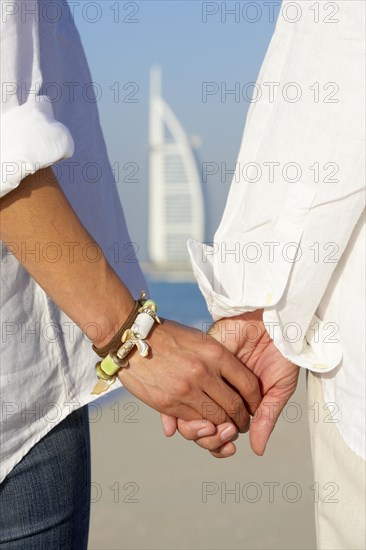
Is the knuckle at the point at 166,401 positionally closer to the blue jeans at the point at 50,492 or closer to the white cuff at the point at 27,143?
the blue jeans at the point at 50,492

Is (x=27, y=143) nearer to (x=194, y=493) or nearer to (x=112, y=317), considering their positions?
(x=112, y=317)

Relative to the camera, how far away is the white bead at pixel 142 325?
125cm

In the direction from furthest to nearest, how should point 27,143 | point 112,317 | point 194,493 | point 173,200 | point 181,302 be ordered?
point 173,200 < point 181,302 < point 194,493 < point 112,317 < point 27,143

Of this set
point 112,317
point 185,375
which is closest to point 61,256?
point 112,317

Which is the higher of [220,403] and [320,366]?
[320,366]

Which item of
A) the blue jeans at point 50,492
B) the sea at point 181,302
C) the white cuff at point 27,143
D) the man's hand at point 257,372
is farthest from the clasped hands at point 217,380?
the sea at point 181,302

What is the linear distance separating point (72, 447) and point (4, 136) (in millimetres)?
502

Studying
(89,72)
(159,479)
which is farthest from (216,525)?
(89,72)

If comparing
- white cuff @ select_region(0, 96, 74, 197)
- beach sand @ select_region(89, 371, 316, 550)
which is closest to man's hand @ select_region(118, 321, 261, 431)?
white cuff @ select_region(0, 96, 74, 197)

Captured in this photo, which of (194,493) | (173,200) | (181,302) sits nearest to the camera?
(194,493)

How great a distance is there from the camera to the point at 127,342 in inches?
49.2

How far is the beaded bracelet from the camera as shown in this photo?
4.09 ft

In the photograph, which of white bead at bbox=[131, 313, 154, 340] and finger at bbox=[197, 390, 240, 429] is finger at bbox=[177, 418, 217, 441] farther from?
white bead at bbox=[131, 313, 154, 340]

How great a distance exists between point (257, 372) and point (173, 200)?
1617 inches
